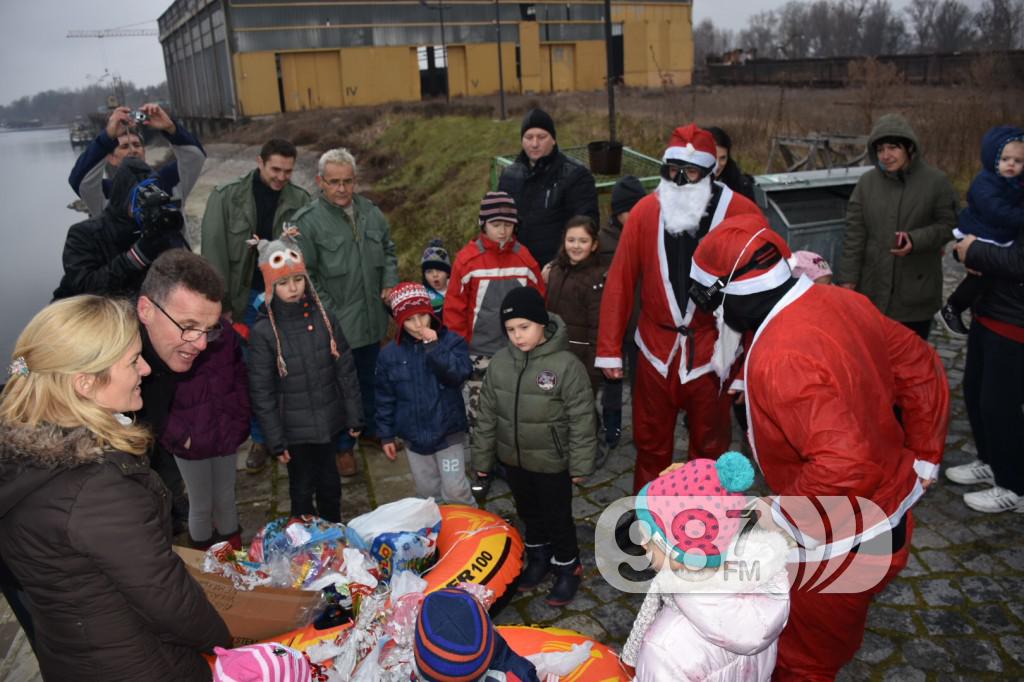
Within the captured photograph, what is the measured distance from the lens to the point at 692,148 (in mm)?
3994

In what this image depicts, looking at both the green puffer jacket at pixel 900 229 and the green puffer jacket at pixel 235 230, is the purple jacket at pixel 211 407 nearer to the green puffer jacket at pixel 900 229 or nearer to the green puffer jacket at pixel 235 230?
the green puffer jacket at pixel 235 230

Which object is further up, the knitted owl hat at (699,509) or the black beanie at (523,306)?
the black beanie at (523,306)

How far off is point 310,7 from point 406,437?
4419 centimetres

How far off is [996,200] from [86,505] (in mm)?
4541

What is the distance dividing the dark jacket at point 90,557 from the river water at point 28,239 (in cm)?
949

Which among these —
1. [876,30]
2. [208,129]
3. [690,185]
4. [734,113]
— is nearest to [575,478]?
[690,185]

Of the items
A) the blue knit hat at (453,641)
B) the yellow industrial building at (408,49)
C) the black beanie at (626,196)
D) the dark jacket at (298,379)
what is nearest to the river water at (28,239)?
the dark jacket at (298,379)

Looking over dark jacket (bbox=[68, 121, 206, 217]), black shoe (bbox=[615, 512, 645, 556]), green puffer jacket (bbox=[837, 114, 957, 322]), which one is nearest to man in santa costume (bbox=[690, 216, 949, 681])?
black shoe (bbox=[615, 512, 645, 556])

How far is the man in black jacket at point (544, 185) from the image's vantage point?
5.41 m

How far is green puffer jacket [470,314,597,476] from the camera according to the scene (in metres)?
3.71

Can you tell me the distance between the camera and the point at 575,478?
3.81m

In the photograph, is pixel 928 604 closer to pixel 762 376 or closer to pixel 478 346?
pixel 762 376

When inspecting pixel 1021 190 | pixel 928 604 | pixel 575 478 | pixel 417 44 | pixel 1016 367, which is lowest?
pixel 928 604

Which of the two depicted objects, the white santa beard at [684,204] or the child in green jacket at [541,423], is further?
the white santa beard at [684,204]
